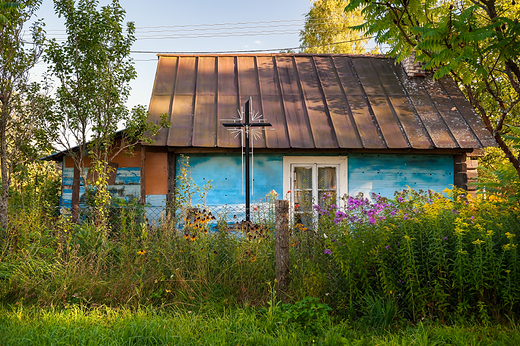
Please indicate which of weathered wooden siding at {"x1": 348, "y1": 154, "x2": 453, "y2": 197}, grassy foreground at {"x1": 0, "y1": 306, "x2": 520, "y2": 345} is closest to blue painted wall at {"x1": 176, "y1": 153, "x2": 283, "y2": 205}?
weathered wooden siding at {"x1": 348, "y1": 154, "x2": 453, "y2": 197}

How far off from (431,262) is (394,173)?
4.70m

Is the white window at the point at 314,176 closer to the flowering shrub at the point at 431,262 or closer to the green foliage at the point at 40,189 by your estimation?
the flowering shrub at the point at 431,262

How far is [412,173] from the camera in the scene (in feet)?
28.0

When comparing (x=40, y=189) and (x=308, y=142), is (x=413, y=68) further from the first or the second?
(x=40, y=189)

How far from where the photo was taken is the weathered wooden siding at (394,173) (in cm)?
845

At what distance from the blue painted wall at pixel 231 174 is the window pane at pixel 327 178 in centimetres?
91

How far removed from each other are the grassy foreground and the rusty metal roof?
4.41m

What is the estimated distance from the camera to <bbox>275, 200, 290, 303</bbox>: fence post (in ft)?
14.6

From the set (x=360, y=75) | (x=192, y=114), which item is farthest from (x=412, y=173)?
(x=192, y=114)

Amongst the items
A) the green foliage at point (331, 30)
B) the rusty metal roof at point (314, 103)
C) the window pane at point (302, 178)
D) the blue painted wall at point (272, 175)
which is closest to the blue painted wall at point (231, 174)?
the blue painted wall at point (272, 175)

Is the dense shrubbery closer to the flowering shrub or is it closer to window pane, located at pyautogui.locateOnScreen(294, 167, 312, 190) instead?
the flowering shrub

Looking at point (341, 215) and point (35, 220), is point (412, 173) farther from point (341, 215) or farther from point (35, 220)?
point (35, 220)

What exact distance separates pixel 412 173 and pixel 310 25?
12667 mm

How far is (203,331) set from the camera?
366 cm
